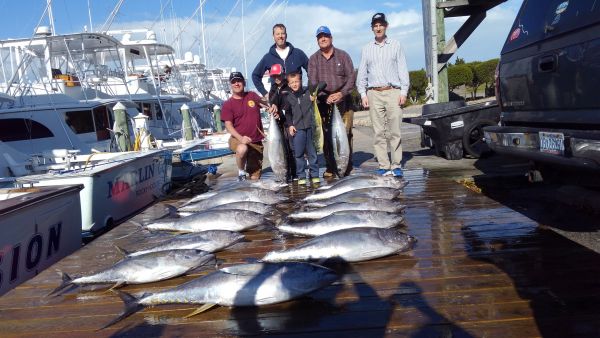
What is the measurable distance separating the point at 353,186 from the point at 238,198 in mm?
1198

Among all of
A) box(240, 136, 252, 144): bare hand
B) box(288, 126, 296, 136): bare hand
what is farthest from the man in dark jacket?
box(288, 126, 296, 136): bare hand

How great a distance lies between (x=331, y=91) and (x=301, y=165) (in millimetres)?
1120

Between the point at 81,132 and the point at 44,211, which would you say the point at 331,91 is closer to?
the point at 44,211

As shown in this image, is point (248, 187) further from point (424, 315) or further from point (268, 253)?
point (424, 315)

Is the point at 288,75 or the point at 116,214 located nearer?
the point at 288,75

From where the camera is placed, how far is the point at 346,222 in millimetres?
3951

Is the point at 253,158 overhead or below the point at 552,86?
below

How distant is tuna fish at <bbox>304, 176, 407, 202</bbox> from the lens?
16.9 ft

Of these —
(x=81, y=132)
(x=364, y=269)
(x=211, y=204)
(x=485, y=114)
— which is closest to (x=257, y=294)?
(x=364, y=269)

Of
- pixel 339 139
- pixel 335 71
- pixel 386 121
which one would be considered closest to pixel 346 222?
pixel 339 139

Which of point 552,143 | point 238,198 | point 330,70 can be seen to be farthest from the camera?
point 330,70

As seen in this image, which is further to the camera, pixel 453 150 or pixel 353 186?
pixel 453 150

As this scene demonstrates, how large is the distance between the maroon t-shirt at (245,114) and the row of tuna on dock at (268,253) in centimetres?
214

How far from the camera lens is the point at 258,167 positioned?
7.79m
